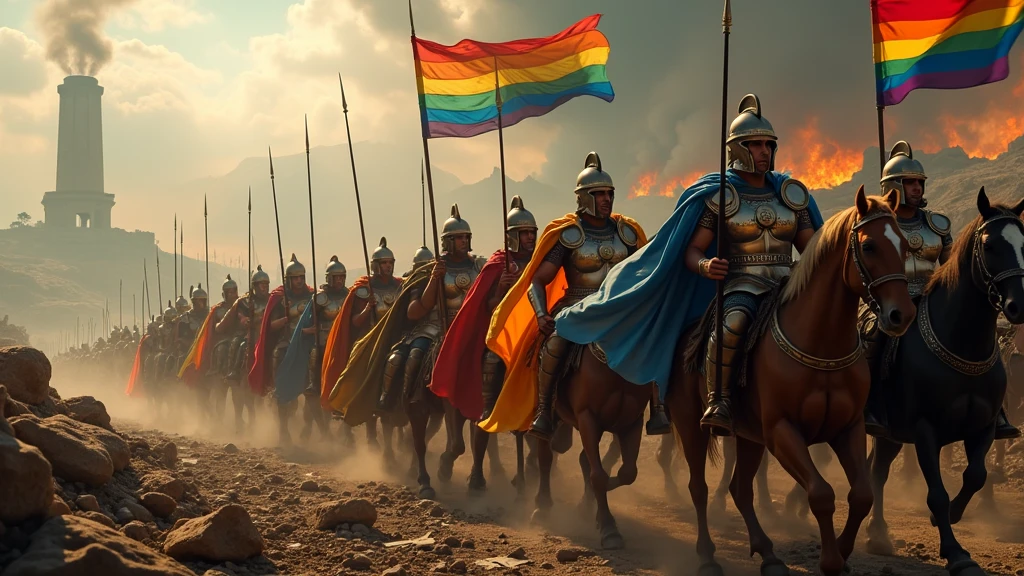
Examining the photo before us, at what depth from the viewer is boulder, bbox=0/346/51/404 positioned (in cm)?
790

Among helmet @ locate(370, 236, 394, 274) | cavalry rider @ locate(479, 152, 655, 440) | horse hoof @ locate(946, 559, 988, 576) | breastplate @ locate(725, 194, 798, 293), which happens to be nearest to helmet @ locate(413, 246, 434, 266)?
helmet @ locate(370, 236, 394, 274)

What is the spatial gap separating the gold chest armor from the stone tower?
547 ft

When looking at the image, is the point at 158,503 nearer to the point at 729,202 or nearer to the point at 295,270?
the point at 729,202

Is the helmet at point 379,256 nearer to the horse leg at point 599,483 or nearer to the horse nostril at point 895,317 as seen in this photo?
the horse leg at point 599,483

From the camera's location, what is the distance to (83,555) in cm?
483

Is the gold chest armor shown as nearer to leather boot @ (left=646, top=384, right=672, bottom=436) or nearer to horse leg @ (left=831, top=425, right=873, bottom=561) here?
leather boot @ (left=646, top=384, right=672, bottom=436)

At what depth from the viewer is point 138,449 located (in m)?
9.86

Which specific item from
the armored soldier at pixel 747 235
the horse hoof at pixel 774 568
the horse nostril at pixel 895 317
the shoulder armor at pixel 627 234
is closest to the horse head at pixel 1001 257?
the armored soldier at pixel 747 235

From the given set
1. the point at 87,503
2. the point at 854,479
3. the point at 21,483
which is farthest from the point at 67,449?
the point at 854,479

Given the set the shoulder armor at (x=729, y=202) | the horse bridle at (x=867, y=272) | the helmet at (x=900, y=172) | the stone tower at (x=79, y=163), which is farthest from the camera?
the stone tower at (x=79, y=163)

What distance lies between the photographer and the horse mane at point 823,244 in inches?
233

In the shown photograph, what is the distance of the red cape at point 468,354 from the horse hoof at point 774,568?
17.3 ft

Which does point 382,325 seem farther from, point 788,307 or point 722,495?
point 788,307

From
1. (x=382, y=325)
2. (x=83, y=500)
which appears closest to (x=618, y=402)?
(x=83, y=500)
